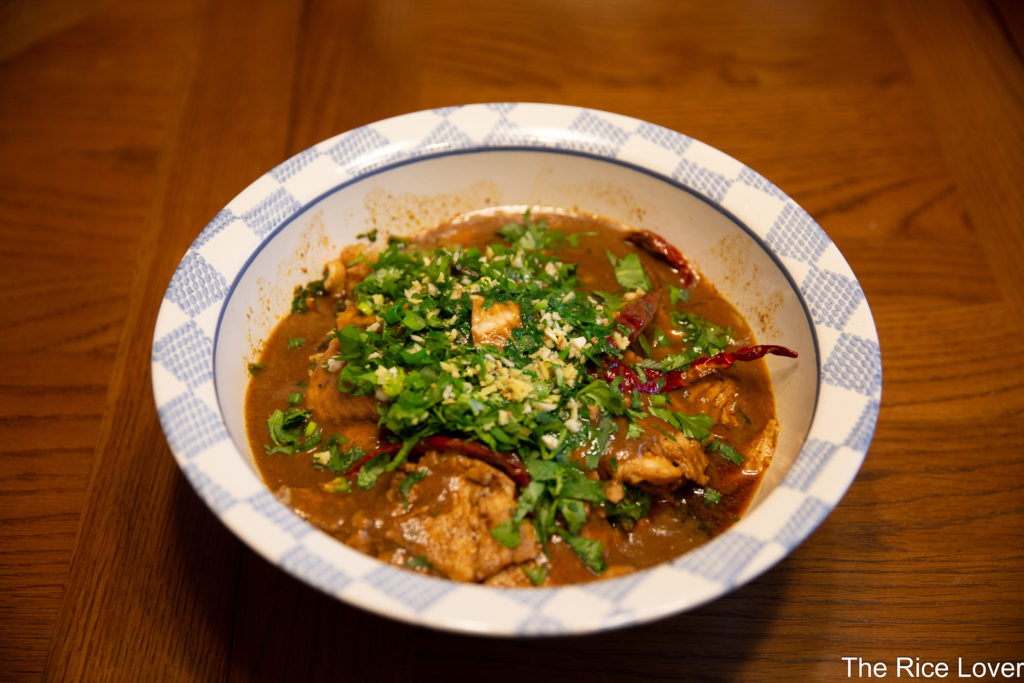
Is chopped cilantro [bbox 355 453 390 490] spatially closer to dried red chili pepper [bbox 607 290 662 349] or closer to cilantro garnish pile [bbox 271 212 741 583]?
cilantro garnish pile [bbox 271 212 741 583]

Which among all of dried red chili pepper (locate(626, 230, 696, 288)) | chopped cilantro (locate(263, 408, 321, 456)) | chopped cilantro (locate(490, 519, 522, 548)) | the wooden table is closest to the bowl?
dried red chili pepper (locate(626, 230, 696, 288))

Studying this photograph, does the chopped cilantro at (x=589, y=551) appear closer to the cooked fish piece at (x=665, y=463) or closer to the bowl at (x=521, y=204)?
the cooked fish piece at (x=665, y=463)

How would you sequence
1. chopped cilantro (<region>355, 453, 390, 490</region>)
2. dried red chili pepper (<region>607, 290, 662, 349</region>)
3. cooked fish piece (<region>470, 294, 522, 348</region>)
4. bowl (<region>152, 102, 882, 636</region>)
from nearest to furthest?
bowl (<region>152, 102, 882, 636</region>) → chopped cilantro (<region>355, 453, 390, 490</region>) → cooked fish piece (<region>470, 294, 522, 348</region>) → dried red chili pepper (<region>607, 290, 662, 349</region>)

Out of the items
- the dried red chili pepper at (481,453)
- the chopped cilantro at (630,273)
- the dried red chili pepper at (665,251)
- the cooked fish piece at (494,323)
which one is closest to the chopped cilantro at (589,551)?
the dried red chili pepper at (481,453)

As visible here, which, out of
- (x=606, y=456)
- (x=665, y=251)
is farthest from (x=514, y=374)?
(x=665, y=251)

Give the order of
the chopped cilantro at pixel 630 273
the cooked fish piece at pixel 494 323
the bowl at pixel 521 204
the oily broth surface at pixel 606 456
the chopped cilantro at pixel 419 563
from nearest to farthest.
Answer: the bowl at pixel 521 204 < the chopped cilantro at pixel 419 563 < the oily broth surface at pixel 606 456 < the cooked fish piece at pixel 494 323 < the chopped cilantro at pixel 630 273
